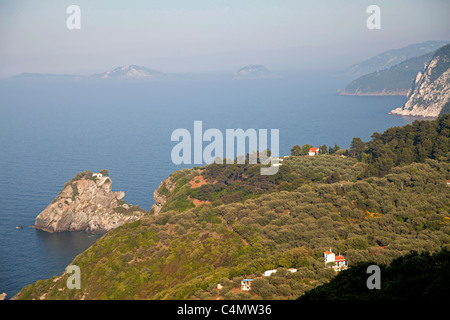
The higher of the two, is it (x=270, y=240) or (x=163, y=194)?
(x=163, y=194)

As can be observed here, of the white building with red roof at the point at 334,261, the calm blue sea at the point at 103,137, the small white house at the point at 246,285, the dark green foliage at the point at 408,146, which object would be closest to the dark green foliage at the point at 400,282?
the white building with red roof at the point at 334,261

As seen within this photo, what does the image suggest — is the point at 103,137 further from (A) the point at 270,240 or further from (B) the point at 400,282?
(B) the point at 400,282

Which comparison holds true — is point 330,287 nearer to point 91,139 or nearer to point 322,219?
point 322,219

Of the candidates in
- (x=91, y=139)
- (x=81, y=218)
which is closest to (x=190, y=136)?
(x=91, y=139)

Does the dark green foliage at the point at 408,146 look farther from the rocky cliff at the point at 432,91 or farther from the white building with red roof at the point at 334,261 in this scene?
the rocky cliff at the point at 432,91

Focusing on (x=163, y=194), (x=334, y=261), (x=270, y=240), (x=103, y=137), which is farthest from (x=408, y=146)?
(x=103, y=137)

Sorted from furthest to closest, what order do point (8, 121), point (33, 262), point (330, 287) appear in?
point (8, 121) → point (33, 262) → point (330, 287)

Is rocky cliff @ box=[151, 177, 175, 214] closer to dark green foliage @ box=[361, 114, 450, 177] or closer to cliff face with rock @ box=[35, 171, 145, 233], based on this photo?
cliff face with rock @ box=[35, 171, 145, 233]
